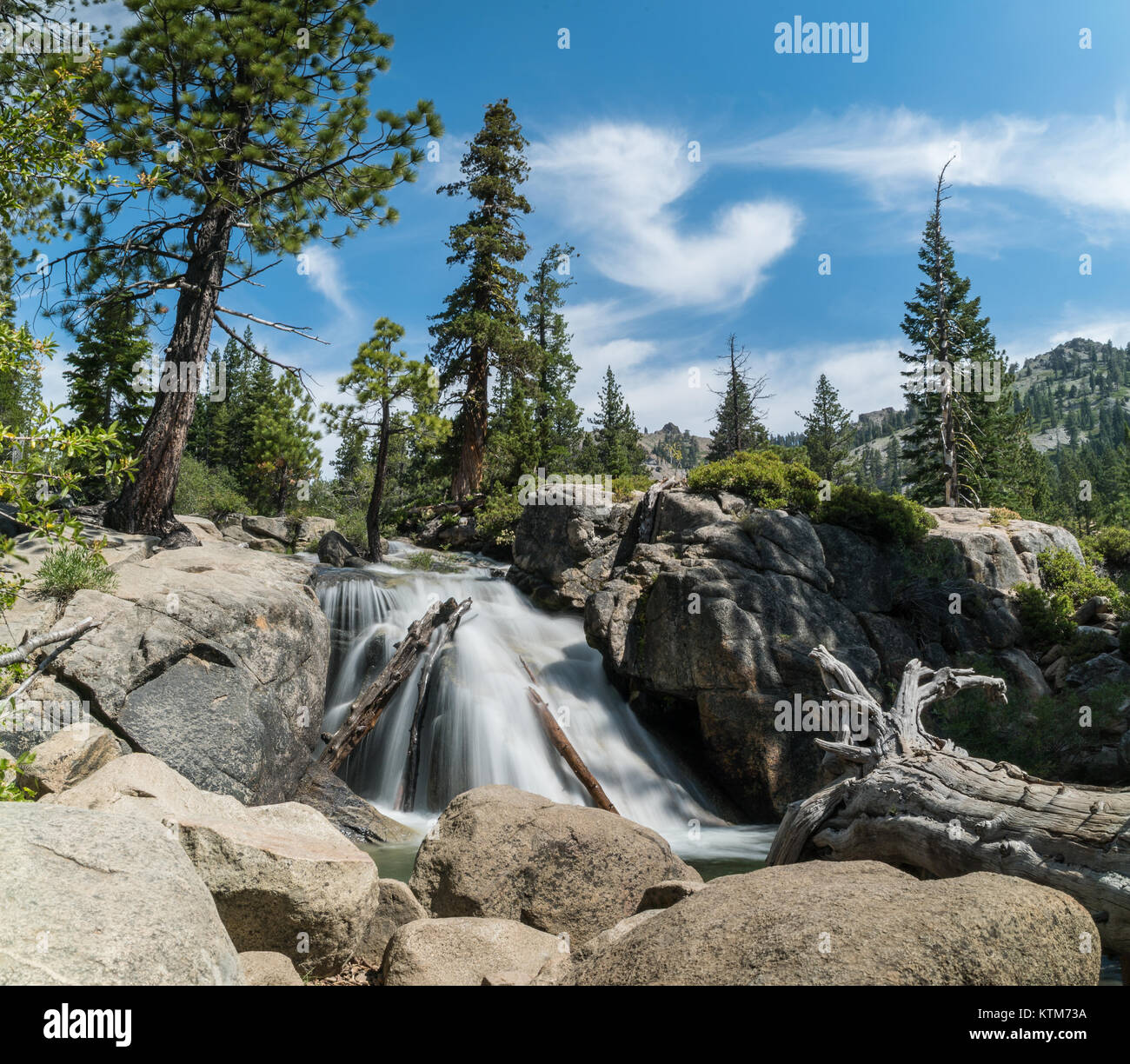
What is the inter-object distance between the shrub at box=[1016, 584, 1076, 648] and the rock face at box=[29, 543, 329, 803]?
18082 mm

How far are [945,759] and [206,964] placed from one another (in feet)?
24.5

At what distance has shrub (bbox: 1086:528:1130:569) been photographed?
1053 inches

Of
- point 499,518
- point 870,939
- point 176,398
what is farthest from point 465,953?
point 499,518

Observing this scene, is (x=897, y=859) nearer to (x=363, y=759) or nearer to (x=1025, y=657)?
(x=363, y=759)

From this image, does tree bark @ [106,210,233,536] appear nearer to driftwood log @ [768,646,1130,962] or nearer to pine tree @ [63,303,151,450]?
driftwood log @ [768,646,1130,962]

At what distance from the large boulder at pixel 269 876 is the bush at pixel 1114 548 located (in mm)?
30728

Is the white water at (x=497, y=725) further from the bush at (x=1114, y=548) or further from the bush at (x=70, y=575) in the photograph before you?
the bush at (x=1114, y=548)

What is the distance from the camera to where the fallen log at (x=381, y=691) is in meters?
12.9

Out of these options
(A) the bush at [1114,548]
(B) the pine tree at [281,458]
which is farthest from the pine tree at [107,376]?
(A) the bush at [1114,548]

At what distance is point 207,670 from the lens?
33.5 feet

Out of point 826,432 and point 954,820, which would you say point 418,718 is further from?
point 826,432

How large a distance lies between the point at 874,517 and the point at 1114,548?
1487 cm

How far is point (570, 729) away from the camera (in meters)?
15.5
